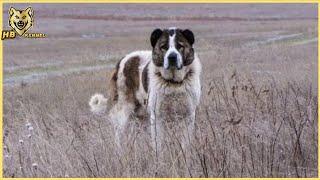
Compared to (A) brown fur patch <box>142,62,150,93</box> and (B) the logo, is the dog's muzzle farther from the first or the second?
(B) the logo

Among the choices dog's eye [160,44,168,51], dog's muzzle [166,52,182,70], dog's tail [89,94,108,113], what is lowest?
dog's tail [89,94,108,113]

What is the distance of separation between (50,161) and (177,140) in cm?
119

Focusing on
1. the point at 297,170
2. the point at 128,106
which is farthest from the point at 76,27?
the point at 297,170

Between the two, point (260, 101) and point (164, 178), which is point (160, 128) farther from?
point (164, 178)

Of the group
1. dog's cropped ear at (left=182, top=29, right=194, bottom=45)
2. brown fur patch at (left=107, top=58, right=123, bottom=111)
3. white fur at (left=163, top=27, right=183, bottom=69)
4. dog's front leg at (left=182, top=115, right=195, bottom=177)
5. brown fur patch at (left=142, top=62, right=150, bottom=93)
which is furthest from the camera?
brown fur patch at (left=107, top=58, right=123, bottom=111)

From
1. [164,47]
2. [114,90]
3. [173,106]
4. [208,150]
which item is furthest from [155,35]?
[208,150]

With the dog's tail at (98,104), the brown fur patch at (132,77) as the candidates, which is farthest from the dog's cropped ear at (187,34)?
the dog's tail at (98,104)

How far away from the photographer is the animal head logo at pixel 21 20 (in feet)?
26.1

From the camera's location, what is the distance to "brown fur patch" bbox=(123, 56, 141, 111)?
334 inches

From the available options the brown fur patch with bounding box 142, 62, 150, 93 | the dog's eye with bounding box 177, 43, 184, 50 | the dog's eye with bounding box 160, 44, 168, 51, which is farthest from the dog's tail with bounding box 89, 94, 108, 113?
the dog's eye with bounding box 177, 43, 184, 50

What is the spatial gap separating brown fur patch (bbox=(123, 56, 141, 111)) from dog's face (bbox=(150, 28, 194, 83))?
662mm

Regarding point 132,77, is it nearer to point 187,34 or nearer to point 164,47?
point 164,47

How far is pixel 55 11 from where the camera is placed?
59.6 m

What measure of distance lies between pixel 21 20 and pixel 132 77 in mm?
1572
